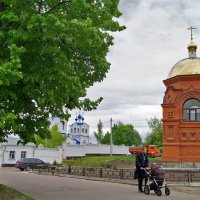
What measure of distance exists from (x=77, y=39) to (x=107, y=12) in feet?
5.44

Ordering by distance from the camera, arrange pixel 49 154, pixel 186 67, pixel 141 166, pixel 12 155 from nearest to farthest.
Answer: pixel 141 166 < pixel 186 67 < pixel 12 155 < pixel 49 154

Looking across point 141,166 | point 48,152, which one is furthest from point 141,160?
point 48,152

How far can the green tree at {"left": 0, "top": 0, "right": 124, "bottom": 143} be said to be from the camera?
30.9 feet

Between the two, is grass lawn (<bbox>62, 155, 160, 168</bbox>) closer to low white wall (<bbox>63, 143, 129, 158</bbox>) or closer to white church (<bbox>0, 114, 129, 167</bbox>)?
white church (<bbox>0, 114, 129, 167</bbox>)

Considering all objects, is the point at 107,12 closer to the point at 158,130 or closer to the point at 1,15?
the point at 1,15

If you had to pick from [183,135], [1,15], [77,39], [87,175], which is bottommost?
[87,175]

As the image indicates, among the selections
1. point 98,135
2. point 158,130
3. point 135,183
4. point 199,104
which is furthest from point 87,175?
point 98,135

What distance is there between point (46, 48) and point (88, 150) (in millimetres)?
55875

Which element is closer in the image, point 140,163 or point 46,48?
point 46,48

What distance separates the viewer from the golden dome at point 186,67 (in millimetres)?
31734

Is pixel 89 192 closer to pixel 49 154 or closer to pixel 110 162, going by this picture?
pixel 110 162

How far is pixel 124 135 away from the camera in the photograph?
344 feet

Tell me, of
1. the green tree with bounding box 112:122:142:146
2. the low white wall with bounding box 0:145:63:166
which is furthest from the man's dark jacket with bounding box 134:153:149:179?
the green tree with bounding box 112:122:142:146

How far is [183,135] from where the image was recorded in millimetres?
30641
